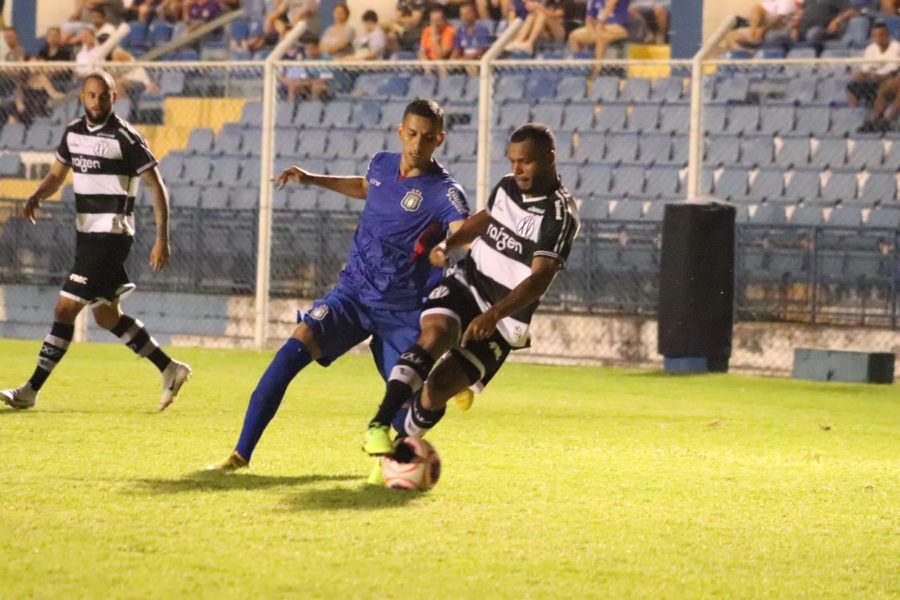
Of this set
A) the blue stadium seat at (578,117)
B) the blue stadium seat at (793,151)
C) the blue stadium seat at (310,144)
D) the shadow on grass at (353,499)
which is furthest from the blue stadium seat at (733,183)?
the shadow on grass at (353,499)

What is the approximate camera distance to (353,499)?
7.13 meters

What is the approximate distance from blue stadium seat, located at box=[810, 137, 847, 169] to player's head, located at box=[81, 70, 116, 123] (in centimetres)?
869

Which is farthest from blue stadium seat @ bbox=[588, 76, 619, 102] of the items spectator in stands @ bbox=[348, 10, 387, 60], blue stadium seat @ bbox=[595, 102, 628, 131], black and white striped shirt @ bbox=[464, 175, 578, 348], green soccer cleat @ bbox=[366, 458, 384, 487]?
green soccer cleat @ bbox=[366, 458, 384, 487]

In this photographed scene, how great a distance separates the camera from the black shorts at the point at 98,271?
10.6 metres

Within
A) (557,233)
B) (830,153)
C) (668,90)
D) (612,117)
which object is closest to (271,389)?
(557,233)

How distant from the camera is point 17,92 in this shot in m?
19.9

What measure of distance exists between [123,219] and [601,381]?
548 cm

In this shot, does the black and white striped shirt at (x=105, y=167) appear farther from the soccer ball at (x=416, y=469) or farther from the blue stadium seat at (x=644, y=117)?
the blue stadium seat at (x=644, y=117)

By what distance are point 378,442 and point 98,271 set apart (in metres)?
4.06

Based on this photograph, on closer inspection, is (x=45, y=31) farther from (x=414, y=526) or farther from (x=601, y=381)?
(x=414, y=526)

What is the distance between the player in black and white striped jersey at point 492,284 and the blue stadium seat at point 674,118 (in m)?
10.6

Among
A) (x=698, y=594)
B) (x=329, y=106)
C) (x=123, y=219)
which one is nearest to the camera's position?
(x=698, y=594)

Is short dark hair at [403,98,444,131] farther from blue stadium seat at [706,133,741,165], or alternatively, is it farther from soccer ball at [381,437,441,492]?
blue stadium seat at [706,133,741,165]

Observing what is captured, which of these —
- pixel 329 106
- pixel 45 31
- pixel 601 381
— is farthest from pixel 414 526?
pixel 45 31
